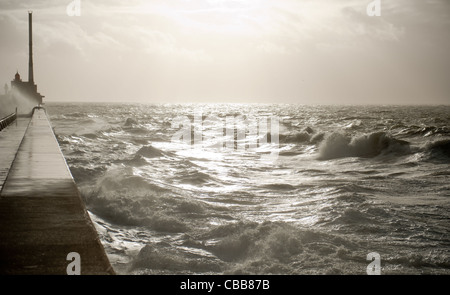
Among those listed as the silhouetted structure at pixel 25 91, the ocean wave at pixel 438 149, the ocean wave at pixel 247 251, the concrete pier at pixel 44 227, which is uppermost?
the silhouetted structure at pixel 25 91

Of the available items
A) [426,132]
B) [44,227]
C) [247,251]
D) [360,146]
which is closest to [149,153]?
[360,146]

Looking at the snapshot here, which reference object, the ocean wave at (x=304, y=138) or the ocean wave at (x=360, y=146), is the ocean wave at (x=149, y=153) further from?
the ocean wave at (x=304, y=138)

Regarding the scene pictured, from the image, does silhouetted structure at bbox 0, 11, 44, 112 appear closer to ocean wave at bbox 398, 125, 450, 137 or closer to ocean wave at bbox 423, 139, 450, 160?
ocean wave at bbox 398, 125, 450, 137

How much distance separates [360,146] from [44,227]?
1718 cm

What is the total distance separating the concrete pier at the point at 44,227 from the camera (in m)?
3.59

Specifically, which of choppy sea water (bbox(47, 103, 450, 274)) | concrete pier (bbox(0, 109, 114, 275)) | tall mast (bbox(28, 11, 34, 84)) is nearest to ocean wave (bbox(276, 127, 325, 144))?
choppy sea water (bbox(47, 103, 450, 274))

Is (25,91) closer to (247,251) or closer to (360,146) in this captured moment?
(360,146)

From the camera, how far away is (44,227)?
15.0 feet

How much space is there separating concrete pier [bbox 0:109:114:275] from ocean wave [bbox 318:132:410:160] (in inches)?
524

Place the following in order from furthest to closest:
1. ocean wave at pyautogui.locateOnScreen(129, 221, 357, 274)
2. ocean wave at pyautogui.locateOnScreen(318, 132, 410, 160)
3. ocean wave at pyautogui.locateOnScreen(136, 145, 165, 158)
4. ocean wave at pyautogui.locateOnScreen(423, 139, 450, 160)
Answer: ocean wave at pyautogui.locateOnScreen(318, 132, 410, 160)
ocean wave at pyautogui.locateOnScreen(136, 145, 165, 158)
ocean wave at pyautogui.locateOnScreen(423, 139, 450, 160)
ocean wave at pyautogui.locateOnScreen(129, 221, 357, 274)

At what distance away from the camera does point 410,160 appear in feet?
53.4

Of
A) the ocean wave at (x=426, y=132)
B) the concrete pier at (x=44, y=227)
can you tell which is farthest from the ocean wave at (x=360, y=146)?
the concrete pier at (x=44, y=227)

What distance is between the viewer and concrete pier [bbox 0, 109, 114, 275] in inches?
141

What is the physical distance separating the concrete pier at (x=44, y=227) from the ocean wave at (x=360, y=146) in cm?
1331
